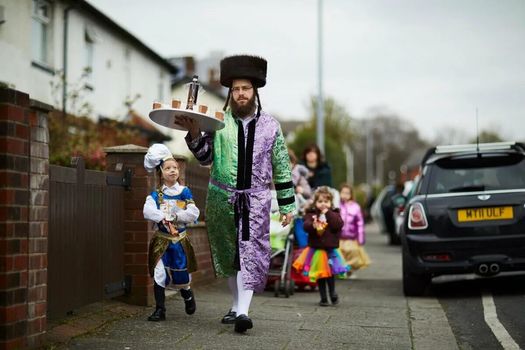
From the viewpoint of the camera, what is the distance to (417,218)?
30.3 ft

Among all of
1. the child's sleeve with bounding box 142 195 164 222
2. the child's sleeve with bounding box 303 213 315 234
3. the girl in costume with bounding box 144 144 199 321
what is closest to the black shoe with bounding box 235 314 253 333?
the girl in costume with bounding box 144 144 199 321

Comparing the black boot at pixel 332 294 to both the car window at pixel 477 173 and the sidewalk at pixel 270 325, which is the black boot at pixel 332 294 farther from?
the car window at pixel 477 173

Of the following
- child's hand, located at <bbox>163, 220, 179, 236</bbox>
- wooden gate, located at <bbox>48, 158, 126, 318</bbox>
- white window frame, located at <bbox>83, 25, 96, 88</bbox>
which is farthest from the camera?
white window frame, located at <bbox>83, 25, 96, 88</bbox>

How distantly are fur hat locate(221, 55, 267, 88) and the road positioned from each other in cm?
207

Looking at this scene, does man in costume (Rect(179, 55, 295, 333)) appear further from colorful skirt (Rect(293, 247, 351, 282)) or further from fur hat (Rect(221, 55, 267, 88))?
colorful skirt (Rect(293, 247, 351, 282))

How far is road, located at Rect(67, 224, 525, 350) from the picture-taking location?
5934 mm

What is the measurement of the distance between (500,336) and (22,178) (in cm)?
403

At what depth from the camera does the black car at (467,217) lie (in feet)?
29.1

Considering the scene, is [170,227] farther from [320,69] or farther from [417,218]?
[320,69]

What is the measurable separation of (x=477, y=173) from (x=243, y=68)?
4027mm

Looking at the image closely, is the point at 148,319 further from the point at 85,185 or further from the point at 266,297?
the point at 266,297

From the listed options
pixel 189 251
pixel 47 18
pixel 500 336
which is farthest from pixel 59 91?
pixel 500 336

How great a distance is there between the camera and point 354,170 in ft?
360

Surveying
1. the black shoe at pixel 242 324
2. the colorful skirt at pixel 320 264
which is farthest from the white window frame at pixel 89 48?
the black shoe at pixel 242 324
